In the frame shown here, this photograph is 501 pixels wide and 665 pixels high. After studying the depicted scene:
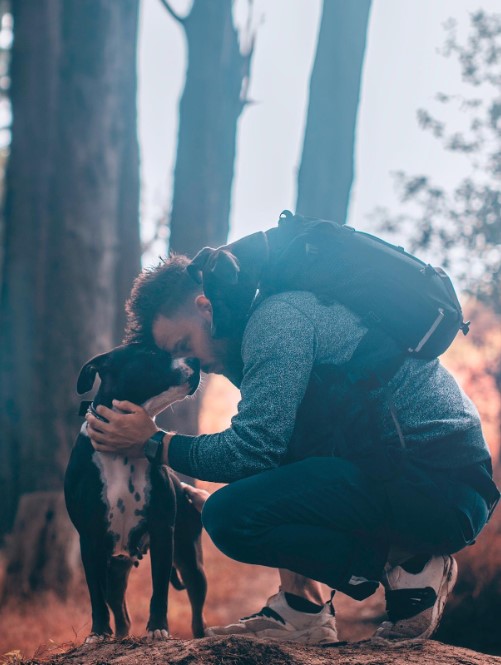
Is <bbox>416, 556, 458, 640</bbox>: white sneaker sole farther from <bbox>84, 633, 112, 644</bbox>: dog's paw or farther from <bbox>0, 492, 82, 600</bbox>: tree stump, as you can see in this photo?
<bbox>0, 492, 82, 600</bbox>: tree stump

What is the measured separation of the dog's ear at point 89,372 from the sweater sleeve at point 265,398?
1009 millimetres

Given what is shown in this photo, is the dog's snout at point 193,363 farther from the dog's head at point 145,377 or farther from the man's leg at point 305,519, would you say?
the man's leg at point 305,519

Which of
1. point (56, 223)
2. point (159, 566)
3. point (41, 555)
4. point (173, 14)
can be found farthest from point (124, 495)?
point (173, 14)

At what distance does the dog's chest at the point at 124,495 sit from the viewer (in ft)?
13.6

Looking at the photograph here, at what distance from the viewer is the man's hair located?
13.5ft

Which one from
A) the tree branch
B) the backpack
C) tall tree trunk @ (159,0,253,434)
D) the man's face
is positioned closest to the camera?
the backpack

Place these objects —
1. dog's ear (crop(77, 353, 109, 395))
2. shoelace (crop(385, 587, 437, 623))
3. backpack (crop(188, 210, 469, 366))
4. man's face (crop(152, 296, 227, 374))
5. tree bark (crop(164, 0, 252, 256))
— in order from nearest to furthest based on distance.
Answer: backpack (crop(188, 210, 469, 366)) < shoelace (crop(385, 587, 437, 623)) < man's face (crop(152, 296, 227, 374)) < dog's ear (crop(77, 353, 109, 395)) < tree bark (crop(164, 0, 252, 256))

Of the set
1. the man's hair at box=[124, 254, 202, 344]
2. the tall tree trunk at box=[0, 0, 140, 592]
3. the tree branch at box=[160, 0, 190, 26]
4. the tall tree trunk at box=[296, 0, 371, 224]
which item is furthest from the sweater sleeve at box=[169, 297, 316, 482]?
the tree branch at box=[160, 0, 190, 26]

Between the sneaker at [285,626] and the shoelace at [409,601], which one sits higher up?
the shoelace at [409,601]

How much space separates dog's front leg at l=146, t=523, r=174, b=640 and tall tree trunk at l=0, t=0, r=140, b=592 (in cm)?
328

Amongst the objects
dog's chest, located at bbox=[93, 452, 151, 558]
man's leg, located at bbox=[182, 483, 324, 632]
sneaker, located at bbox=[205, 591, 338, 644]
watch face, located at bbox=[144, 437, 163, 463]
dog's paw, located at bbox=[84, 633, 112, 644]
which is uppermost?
watch face, located at bbox=[144, 437, 163, 463]

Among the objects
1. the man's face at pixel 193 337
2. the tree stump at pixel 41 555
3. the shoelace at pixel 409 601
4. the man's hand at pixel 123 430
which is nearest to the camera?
the shoelace at pixel 409 601

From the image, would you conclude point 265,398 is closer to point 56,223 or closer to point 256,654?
point 256,654

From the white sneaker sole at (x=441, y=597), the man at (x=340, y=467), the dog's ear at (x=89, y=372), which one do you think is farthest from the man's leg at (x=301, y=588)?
the dog's ear at (x=89, y=372)
